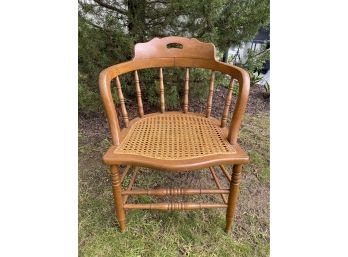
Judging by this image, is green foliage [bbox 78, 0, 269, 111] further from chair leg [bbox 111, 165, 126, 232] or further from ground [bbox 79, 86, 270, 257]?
chair leg [bbox 111, 165, 126, 232]

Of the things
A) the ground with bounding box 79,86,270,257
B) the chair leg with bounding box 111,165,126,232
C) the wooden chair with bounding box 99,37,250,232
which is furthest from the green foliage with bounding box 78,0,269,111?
the chair leg with bounding box 111,165,126,232

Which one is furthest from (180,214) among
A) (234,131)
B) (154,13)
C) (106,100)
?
(154,13)

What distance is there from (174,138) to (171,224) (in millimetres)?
519

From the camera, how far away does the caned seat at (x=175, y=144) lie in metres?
1.11

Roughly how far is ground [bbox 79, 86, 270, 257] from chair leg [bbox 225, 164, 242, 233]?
0.09 m

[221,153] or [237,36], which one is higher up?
[237,36]

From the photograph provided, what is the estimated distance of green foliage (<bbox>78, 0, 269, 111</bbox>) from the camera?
6.19 ft

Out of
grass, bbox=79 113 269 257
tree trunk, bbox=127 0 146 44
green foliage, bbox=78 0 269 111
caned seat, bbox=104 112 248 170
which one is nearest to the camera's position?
caned seat, bbox=104 112 248 170

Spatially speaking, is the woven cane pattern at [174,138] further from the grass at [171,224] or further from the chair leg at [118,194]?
the grass at [171,224]

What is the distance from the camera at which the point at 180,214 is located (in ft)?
5.11

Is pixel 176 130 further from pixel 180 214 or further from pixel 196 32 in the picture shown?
pixel 196 32

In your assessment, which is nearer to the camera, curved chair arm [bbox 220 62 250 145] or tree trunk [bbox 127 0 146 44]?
curved chair arm [bbox 220 62 250 145]

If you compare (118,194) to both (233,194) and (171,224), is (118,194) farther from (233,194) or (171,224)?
(233,194)

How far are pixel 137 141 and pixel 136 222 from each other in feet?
1.69
